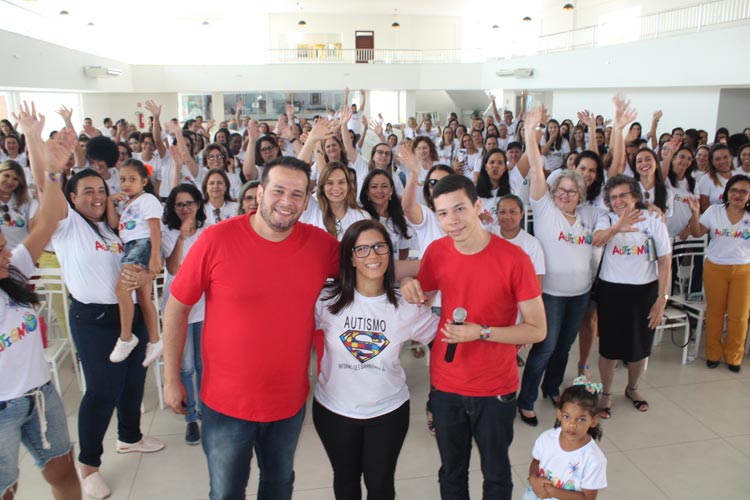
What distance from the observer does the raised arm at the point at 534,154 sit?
9.69ft

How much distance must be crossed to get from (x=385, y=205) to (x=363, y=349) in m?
1.79

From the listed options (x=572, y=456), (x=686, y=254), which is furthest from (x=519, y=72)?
(x=572, y=456)

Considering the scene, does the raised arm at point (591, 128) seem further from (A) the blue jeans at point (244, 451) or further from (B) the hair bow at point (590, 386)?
A: (A) the blue jeans at point (244, 451)

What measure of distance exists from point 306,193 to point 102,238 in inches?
50.3

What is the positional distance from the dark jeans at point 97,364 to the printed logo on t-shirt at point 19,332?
0.54 meters

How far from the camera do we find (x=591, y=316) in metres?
3.70

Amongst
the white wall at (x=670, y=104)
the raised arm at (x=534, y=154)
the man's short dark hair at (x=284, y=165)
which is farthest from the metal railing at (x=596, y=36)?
the man's short dark hair at (x=284, y=165)

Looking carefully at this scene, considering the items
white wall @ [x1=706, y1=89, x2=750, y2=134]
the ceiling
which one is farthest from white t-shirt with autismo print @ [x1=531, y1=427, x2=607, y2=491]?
the ceiling

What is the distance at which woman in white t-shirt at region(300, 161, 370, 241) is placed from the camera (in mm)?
3166

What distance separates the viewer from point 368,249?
189 cm

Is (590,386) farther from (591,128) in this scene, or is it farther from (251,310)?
(591,128)

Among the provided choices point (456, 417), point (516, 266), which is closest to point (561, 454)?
point (456, 417)

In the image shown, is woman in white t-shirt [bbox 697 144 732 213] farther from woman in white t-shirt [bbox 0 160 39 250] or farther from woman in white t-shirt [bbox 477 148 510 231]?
woman in white t-shirt [bbox 0 160 39 250]

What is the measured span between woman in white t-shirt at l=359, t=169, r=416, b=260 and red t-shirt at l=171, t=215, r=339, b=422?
1639 millimetres
